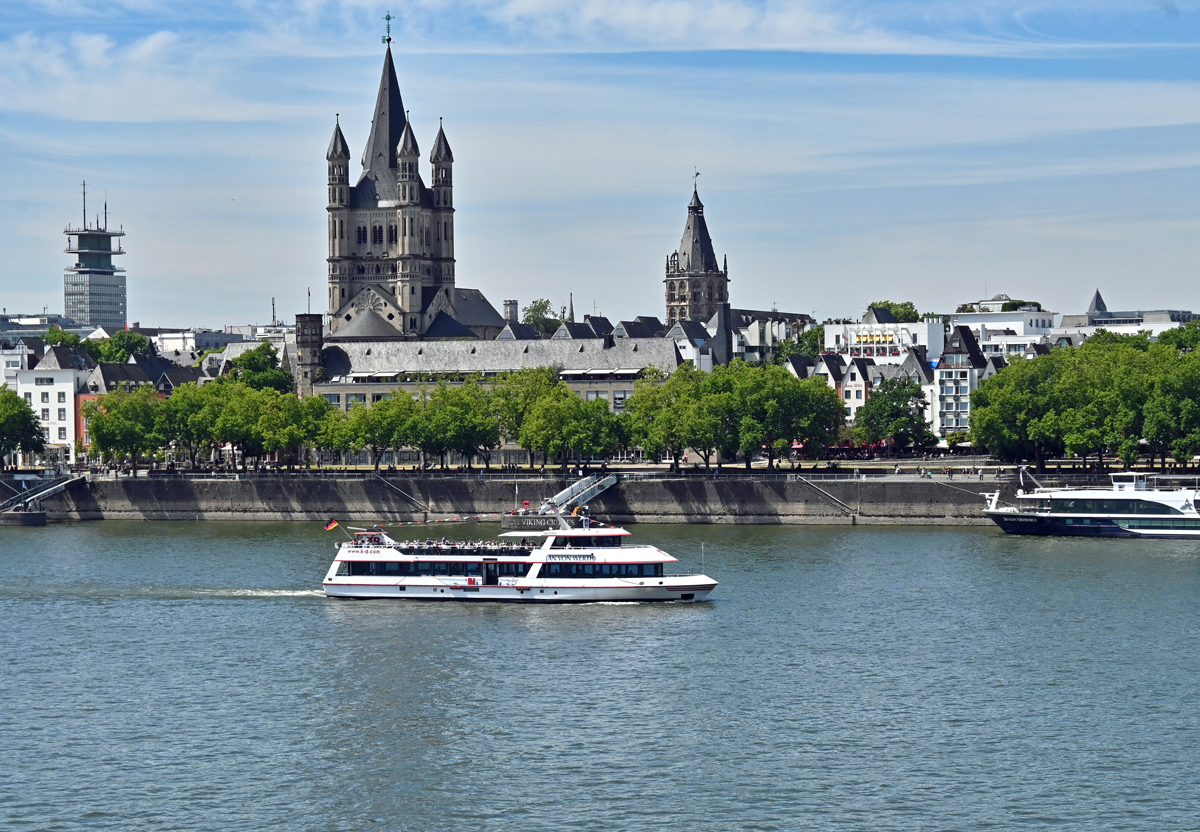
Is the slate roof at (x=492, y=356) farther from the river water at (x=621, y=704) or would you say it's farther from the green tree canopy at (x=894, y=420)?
the river water at (x=621, y=704)

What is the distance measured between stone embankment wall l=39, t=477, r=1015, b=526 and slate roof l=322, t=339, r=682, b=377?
149 ft

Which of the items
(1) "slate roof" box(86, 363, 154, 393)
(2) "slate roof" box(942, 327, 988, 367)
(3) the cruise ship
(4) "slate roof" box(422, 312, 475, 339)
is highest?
(4) "slate roof" box(422, 312, 475, 339)

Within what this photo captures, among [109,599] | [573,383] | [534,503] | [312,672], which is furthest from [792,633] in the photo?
[573,383]

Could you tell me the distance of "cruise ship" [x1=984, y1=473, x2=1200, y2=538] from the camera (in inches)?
3856

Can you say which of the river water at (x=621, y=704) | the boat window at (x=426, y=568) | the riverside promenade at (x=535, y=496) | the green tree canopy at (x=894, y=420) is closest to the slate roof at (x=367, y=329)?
the green tree canopy at (x=894, y=420)

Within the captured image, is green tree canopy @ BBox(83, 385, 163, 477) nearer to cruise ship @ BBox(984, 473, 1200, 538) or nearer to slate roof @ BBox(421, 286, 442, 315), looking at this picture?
slate roof @ BBox(421, 286, 442, 315)

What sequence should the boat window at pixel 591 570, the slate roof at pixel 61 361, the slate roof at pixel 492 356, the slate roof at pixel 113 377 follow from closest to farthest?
the boat window at pixel 591 570, the slate roof at pixel 113 377, the slate roof at pixel 61 361, the slate roof at pixel 492 356

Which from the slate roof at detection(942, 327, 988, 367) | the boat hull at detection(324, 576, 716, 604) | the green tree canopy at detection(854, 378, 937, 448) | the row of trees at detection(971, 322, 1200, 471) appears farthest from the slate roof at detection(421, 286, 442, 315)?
the boat hull at detection(324, 576, 716, 604)

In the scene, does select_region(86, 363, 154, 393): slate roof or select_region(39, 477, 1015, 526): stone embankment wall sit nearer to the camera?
select_region(39, 477, 1015, 526): stone embankment wall

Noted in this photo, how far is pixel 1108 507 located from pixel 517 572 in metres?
38.1

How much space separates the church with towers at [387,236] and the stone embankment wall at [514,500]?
72605 millimetres

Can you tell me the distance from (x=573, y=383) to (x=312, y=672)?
335 ft

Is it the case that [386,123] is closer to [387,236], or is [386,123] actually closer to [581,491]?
[387,236]

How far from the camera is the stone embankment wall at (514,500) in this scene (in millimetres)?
107188
